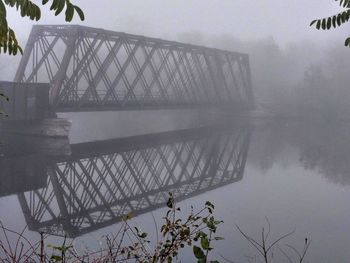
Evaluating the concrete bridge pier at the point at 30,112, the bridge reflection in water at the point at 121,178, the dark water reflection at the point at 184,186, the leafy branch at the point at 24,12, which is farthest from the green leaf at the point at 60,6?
the concrete bridge pier at the point at 30,112

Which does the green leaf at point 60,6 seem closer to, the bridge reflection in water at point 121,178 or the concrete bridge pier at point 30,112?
the bridge reflection in water at point 121,178

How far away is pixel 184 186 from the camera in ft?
87.0

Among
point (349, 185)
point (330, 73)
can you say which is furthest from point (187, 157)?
point (330, 73)

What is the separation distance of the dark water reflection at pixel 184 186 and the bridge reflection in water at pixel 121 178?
58 mm

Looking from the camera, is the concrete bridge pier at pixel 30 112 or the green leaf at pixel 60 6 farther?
the concrete bridge pier at pixel 30 112

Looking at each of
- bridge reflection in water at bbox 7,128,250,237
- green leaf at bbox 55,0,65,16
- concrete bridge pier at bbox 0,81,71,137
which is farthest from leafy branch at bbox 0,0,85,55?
concrete bridge pier at bbox 0,81,71,137

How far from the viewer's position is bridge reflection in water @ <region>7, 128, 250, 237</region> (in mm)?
19328

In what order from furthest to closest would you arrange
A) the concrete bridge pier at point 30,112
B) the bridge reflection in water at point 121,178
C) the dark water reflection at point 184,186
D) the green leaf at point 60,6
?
1. the concrete bridge pier at point 30,112
2. the bridge reflection in water at point 121,178
3. the dark water reflection at point 184,186
4. the green leaf at point 60,6

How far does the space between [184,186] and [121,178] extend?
13.5 feet

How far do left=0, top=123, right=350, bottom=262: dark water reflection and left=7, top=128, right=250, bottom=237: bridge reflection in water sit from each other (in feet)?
0.19

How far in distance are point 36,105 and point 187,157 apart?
49.7 ft

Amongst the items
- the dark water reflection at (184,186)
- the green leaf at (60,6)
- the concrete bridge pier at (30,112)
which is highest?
the concrete bridge pier at (30,112)

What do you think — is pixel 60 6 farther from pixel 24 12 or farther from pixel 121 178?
pixel 121 178

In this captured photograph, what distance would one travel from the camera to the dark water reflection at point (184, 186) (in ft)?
56.3
